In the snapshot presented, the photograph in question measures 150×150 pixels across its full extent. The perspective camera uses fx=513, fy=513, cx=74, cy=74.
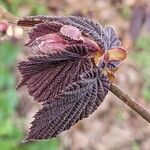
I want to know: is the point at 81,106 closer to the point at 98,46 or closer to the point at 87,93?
the point at 87,93

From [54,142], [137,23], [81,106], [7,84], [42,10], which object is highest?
[81,106]

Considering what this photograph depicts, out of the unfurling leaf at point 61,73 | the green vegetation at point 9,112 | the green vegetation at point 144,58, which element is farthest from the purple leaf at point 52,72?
the green vegetation at point 144,58

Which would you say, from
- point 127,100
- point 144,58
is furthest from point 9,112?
point 127,100

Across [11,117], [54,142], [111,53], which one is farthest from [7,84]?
[111,53]

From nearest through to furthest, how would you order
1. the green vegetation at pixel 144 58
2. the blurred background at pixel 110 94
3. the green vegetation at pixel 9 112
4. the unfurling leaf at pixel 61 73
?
the unfurling leaf at pixel 61 73, the blurred background at pixel 110 94, the green vegetation at pixel 9 112, the green vegetation at pixel 144 58

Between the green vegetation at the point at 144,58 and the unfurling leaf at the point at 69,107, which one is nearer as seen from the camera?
the unfurling leaf at the point at 69,107

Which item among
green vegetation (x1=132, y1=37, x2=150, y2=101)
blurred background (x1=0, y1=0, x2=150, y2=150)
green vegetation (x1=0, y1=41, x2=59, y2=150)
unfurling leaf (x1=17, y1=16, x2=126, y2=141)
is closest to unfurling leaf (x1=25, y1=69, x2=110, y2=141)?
unfurling leaf (x1=17, y1=16, x2=126, y2=141)

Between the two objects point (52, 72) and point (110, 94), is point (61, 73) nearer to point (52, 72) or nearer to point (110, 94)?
point (52, 72)

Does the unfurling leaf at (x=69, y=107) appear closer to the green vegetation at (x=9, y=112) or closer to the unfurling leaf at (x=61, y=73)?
the unfurling leaf at (x=61, y=73)

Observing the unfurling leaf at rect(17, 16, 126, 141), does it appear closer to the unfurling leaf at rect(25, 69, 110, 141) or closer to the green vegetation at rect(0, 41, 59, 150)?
the unfurling leaf at rect(25, 69, 110, 141)
